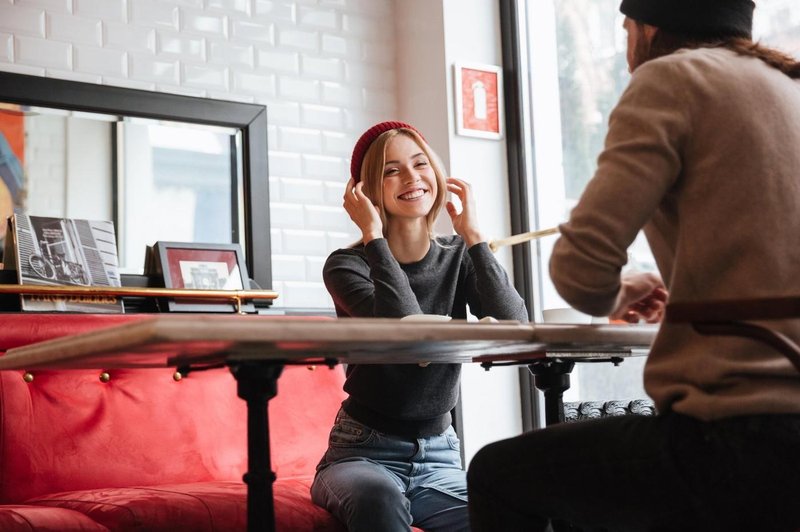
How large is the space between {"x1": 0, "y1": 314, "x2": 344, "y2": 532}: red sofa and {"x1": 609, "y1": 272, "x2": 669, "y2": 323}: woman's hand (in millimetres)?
827

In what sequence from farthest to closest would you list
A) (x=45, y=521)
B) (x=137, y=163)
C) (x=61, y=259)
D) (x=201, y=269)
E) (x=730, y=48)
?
1. (x=137, y=163)
2. (x=201, y=269)
3. (x=61, y=259)
4. (x=45, y=521)
5. (x=730, y=48)

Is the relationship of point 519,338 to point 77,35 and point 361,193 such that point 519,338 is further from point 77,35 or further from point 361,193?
point 77,35

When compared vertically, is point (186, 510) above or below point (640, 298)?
below

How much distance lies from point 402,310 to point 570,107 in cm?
177

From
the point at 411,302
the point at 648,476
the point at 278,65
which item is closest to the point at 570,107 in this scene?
the point at 278,65

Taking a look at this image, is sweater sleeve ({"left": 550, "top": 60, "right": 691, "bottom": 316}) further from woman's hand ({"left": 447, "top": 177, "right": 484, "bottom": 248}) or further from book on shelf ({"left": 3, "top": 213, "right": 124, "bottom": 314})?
book on shelf ({"left": 3, "top": 213, "right": 124, "bottom": 314})

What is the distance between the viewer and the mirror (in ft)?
10.2

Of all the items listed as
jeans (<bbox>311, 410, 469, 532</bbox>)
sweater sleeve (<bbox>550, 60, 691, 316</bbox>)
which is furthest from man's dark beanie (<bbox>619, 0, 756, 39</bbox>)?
jeans (<bbox>311, 410, 469, 532</bbox>)

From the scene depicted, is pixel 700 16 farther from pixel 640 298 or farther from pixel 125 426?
pixel 125 426

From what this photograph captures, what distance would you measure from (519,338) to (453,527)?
73 cm

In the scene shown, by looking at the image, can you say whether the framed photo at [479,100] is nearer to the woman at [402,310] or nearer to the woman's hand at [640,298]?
the woman at [402,310]

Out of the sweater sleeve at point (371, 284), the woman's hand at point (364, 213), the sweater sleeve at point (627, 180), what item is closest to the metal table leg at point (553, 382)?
the sweater sleeve at point (371, 284)

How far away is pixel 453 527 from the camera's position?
204cm

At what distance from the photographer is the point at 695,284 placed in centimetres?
128
